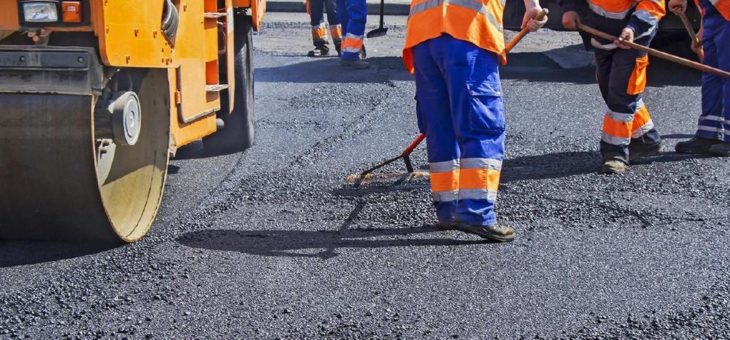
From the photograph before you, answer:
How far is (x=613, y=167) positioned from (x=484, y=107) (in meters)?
1.75

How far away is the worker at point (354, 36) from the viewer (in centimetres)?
1057

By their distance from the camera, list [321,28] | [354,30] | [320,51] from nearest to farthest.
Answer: [354,30] → [321,28] → [320,51]

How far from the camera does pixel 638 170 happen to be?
6.41 metres

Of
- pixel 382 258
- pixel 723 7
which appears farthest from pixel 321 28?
pixel 382 258

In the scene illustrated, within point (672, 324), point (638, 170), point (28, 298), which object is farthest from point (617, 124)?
point (28, 298)

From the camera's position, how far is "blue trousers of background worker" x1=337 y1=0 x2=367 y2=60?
34.7 feet

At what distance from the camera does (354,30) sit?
35.0 feet

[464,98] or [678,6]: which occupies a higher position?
[678,6]

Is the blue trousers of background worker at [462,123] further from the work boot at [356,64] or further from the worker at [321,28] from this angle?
the worker at [321,28]

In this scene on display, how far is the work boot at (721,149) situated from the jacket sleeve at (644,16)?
100cm

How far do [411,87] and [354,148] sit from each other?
2540mm

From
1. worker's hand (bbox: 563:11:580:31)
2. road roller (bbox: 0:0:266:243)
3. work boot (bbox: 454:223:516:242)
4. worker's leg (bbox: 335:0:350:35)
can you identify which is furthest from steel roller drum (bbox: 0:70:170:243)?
worker's leg (bbox: 335:0:350:35)

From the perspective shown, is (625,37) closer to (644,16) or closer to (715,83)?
(644,16)

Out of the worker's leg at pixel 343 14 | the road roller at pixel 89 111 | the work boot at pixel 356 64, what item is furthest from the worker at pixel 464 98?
the worker's leg at pixel 343 14
